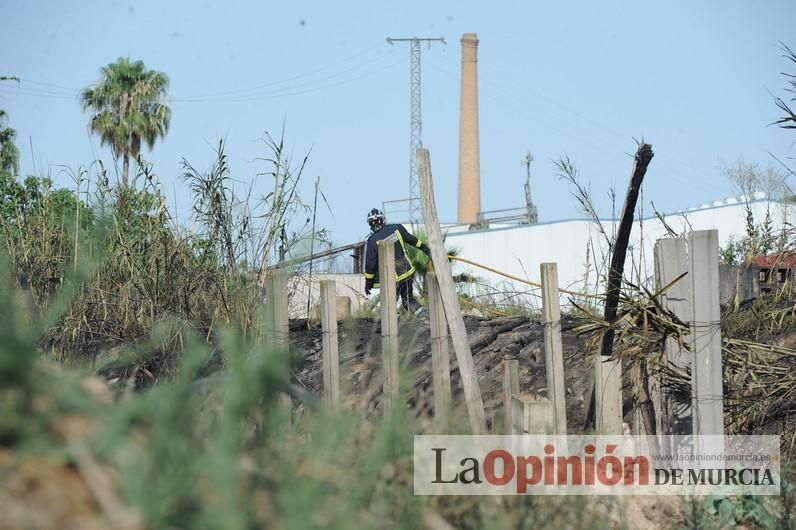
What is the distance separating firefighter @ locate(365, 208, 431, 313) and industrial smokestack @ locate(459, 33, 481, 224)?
41581 mm

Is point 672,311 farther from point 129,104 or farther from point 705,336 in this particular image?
point 129,104

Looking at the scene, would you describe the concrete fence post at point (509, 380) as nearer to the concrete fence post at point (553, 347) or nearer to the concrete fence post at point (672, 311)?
the concrete fence post at point (553, 347)

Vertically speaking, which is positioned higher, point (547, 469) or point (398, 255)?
point (398, 255)

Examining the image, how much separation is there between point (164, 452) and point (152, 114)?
34.6 metres

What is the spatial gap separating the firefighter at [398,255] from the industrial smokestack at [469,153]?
41581 millimetres

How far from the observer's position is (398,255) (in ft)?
34.8

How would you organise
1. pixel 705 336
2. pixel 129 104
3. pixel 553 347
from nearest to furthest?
1. pixel 705 336
2. pixel 553 347
3. pixel 129 104

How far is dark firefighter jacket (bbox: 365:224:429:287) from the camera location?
976 cm

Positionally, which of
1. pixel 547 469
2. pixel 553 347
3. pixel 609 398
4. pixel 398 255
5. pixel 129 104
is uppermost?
pixel 129 104

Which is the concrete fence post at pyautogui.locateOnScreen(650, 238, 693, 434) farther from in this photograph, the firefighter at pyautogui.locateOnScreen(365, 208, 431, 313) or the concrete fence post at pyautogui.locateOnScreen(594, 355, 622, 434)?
the firefighter at pyautogui.locateOnScreen(365, 208, 431, 313)

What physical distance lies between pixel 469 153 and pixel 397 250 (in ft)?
139

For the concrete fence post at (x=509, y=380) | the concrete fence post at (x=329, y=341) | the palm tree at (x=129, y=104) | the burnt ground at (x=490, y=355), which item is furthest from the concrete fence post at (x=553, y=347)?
the palm tree at (x=129, y=104)

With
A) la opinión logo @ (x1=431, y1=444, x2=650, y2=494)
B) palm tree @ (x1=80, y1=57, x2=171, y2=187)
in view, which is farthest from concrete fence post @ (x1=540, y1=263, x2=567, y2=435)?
palm tree @ (x1=80, y1=57, x2=171, y2=187)

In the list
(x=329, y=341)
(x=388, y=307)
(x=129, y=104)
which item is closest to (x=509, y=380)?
(x=388, y=307)
